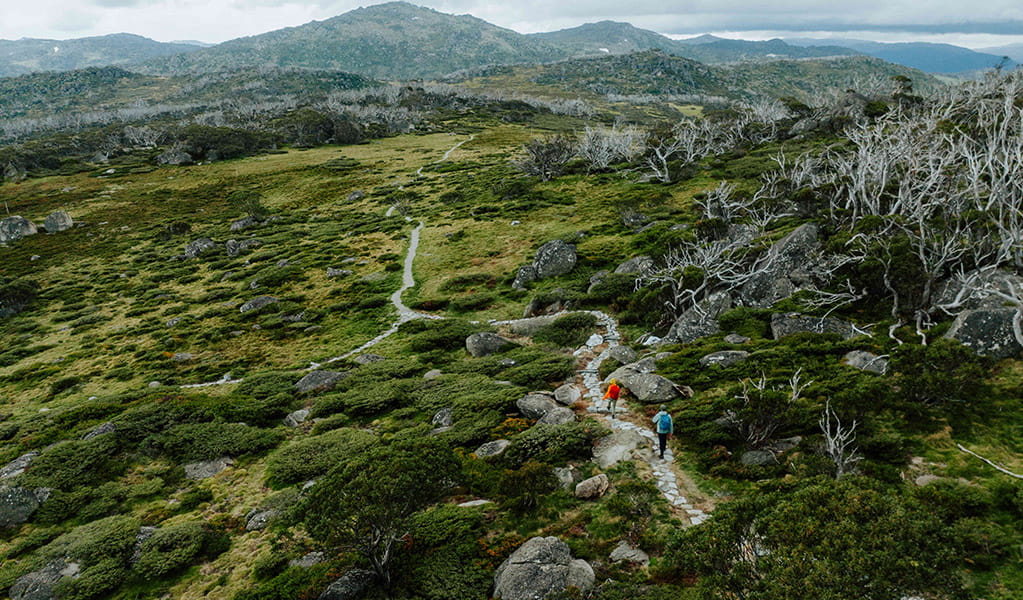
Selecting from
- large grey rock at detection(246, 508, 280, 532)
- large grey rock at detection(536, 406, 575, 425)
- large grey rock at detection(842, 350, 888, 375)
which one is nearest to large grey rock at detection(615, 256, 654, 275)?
large grey rock at detection(842, 350, 888, 375)

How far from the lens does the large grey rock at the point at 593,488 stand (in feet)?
52.5

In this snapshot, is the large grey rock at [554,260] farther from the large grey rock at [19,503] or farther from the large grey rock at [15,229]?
the large grey rock at [15,229]

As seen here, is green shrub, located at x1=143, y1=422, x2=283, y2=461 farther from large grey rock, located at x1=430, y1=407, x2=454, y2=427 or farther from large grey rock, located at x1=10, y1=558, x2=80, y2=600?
large grey rock, located at x1=430, y1=407, x2=454, y2=427

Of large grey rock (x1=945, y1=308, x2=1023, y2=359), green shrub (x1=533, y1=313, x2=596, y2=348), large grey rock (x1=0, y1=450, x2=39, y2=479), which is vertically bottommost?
large grey rock (x1=0, y1=450, x2=39, y2=479)

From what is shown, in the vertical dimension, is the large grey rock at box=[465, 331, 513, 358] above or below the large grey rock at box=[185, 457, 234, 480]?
above

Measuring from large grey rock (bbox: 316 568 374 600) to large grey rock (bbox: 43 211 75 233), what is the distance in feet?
331

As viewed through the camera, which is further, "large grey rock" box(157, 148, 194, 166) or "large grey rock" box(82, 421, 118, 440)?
"large grey rock" box(157, 148, 194, 166)

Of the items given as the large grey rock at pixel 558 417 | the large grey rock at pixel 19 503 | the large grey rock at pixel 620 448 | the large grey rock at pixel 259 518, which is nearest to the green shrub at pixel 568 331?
the large grey rock at pixel 558 417

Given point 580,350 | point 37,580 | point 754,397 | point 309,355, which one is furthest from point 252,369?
point 754,397

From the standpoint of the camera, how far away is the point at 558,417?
68.0 ft

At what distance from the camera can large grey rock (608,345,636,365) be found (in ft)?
84.9

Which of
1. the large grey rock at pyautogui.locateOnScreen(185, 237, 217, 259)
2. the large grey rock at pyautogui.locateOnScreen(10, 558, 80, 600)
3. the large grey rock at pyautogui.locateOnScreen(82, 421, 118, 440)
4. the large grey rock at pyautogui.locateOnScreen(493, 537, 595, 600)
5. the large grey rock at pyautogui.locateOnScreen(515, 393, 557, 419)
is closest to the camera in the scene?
the large grey rock at pyautogui.locateOnScreen(493, 537, 595, 600)

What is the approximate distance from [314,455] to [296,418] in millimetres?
5570

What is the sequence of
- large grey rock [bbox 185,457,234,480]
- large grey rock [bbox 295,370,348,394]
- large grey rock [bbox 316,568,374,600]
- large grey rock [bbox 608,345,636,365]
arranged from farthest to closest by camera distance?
large grey rock [bbox 295,370,348,394], large grey rock [bbox 608,345,636,365], large grey rock [bbox 185,457,234,480], large grey rock [bbox 316,568,374,600]
